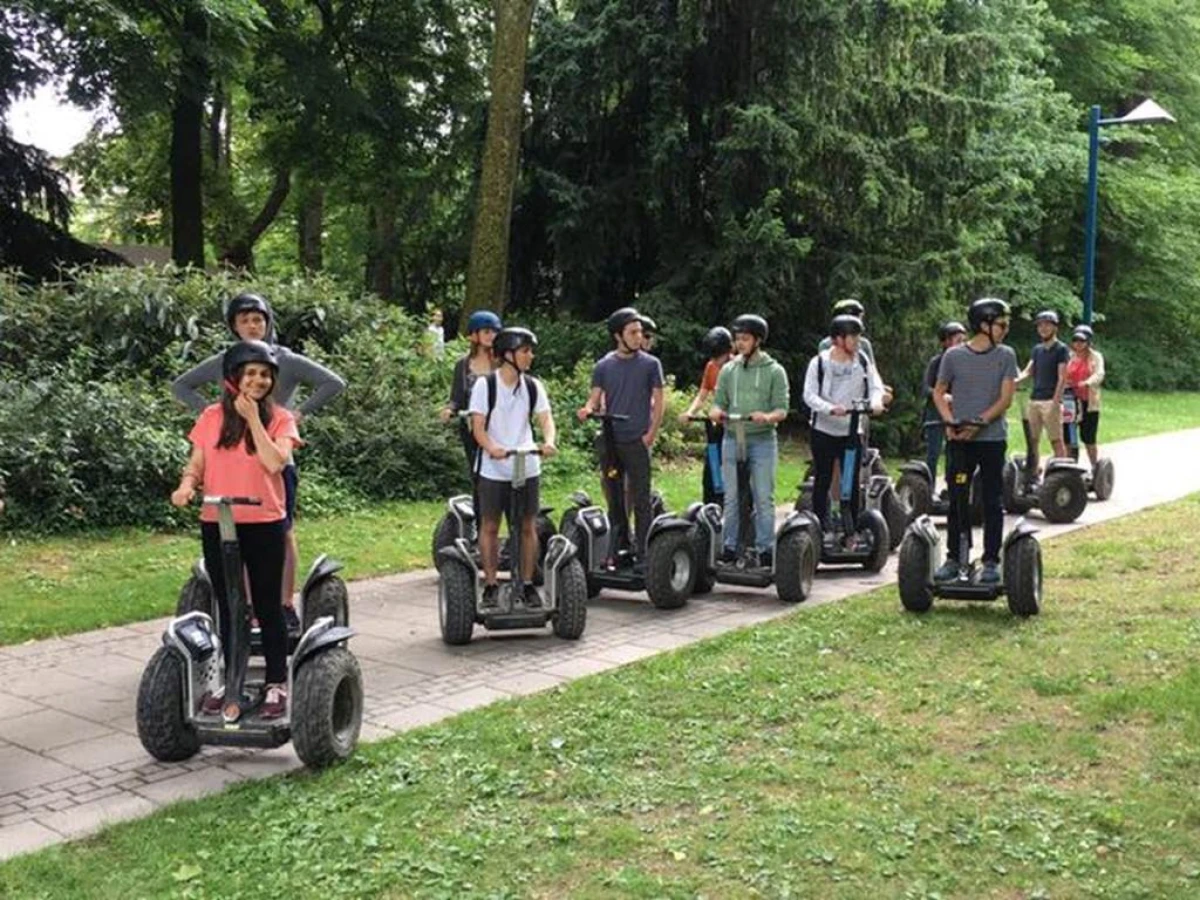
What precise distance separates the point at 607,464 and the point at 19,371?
6970mm

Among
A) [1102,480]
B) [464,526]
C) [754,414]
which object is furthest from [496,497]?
[1102,480]

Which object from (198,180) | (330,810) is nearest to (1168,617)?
(330,810)

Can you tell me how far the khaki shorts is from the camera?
1371cm

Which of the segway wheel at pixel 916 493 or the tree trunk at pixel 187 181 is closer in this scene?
the segway wheel at pixel 916 493

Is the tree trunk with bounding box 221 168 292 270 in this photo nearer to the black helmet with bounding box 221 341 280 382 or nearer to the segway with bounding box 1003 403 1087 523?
the segway with bounding box 1003 403 1087 523

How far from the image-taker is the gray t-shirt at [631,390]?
8805 millimetres

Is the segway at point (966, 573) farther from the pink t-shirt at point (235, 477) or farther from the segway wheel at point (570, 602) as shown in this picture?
the pink t-shirt at point (235, 477)

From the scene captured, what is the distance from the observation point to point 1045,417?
13766 mm

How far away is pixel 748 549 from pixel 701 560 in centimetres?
38

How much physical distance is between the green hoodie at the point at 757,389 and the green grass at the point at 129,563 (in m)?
3.03

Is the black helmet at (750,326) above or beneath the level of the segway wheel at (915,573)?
above

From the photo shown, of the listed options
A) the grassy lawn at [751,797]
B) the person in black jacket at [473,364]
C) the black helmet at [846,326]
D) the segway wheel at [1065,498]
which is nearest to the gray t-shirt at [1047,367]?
the segway wheel at [1065,498]

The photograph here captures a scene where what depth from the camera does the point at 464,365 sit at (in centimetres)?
906

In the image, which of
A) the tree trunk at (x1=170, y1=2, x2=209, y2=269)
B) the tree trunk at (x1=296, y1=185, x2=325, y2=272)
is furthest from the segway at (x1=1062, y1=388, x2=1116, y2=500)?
the tree trunk at (x1=296, y1=185, x2=325, y2=272)
